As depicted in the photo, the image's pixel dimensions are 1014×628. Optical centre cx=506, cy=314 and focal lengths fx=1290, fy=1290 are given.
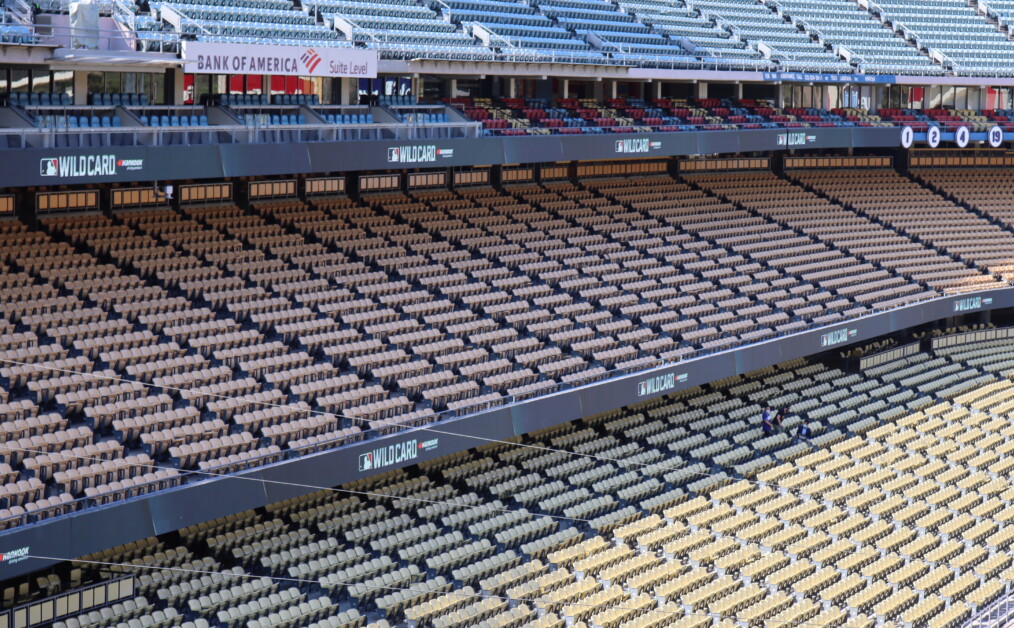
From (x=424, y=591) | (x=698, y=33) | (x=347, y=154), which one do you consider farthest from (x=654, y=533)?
(x=698, y=33)

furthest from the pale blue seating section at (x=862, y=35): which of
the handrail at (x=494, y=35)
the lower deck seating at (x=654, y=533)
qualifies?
the lower deck seating at (x=654, y=533)

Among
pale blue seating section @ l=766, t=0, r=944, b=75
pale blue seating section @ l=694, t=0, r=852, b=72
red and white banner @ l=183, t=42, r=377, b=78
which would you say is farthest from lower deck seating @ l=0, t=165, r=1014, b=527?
pale blue seating section @ l=766, t=0, r=944, b=75

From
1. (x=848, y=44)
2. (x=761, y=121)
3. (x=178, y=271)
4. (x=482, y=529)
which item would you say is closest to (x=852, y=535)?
(x=482, y=529)

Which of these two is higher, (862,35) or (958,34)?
(958,34)

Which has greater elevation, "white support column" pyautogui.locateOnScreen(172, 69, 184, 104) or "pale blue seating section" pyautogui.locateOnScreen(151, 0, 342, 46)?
"pale blue seating section" pyautogui.locateOnScreen(151, 0, 342, 46)

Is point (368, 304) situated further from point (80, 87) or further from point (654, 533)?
point (654, 533)

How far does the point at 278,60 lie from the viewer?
30391mm

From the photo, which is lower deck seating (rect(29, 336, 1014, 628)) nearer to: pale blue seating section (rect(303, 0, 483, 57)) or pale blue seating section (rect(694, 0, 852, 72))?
pale blue seating section (rect(303, 0, 483, 57))

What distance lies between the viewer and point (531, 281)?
33.6 meters

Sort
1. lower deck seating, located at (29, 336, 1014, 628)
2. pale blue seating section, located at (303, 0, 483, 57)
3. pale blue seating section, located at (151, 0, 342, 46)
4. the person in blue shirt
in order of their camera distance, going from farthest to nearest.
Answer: pale blue seating section, located at (303, 0, 483, 57)
the person in blue shirt
pale blue seating section, located at (151, 0, 342, 46)
lower deck seating, located at (29, 336, 1014, 628)

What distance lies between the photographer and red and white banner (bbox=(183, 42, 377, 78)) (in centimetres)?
2884

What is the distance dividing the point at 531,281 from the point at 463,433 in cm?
819

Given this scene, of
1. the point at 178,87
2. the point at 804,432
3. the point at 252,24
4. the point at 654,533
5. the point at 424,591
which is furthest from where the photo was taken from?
the point at 804,432

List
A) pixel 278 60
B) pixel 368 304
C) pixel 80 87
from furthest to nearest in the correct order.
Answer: pixel 278 60 → pixel 368 304 → pixel 80 87
